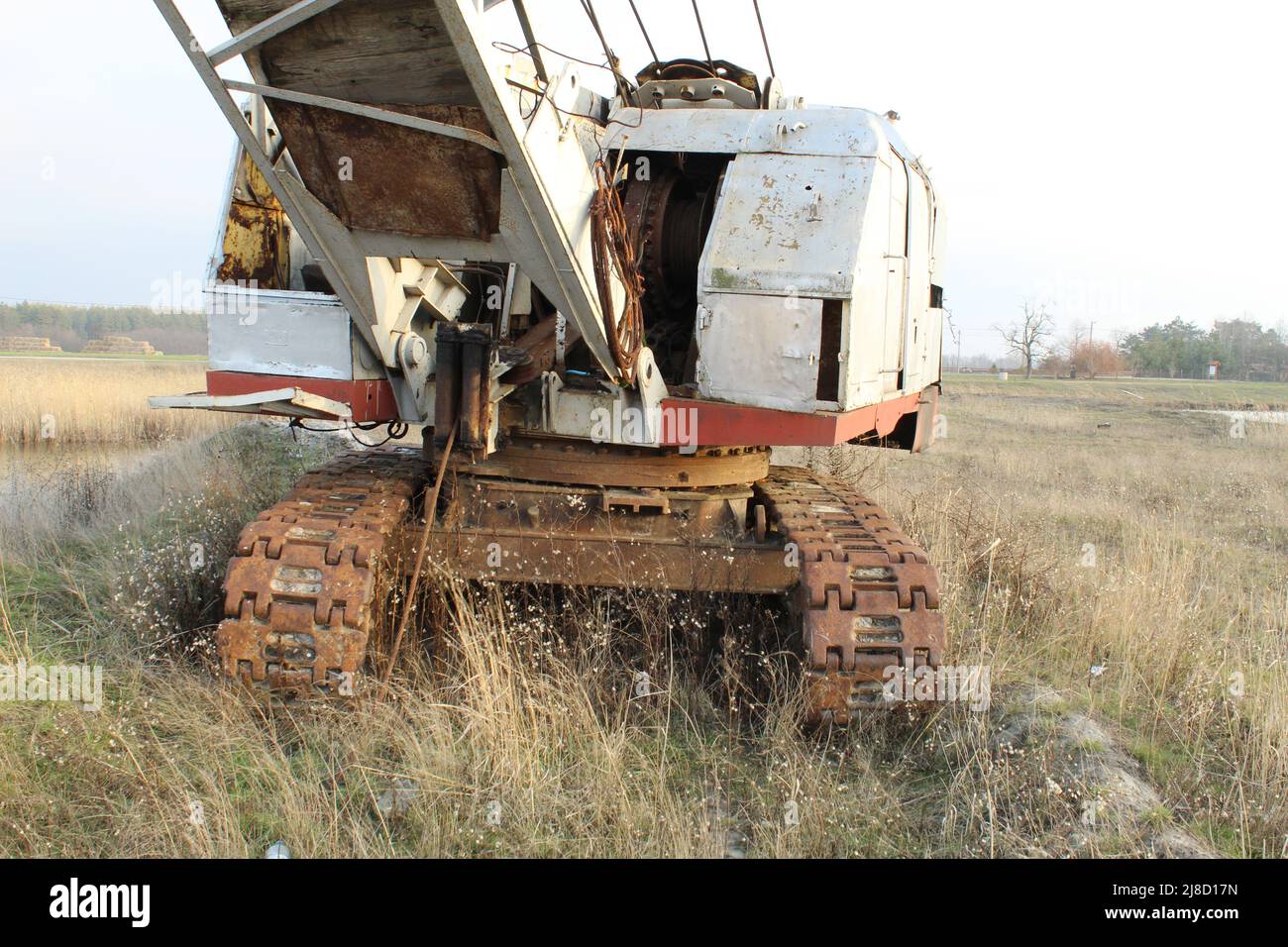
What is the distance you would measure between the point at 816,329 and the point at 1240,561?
18.4 feet

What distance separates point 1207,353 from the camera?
59.8 m

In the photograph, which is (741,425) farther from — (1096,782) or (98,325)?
(98,325)

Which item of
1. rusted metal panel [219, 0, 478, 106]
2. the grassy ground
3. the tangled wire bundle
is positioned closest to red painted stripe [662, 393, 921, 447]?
the tangled wire bundle

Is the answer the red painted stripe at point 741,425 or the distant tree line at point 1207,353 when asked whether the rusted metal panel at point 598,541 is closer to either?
the red painted stripe at point 741,425

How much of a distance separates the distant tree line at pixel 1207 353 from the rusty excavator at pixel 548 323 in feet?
192

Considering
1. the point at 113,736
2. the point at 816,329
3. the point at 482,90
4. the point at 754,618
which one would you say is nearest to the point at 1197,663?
the point at 754,618

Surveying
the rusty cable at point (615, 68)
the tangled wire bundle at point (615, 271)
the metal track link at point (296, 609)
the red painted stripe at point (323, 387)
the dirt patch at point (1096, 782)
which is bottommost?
the dirt patch at point (1096, 782)

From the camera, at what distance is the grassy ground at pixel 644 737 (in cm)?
368

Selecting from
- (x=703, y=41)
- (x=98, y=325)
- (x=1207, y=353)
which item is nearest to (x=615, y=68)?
(x=703, y=41)

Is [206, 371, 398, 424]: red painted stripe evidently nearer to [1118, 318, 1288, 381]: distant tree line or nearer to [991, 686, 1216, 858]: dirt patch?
[991, 686, 1216, 858]: dirt patch

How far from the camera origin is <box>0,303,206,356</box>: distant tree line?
231 ft

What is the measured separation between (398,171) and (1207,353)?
2579 inches

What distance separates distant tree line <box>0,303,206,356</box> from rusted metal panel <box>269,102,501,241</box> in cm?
6829

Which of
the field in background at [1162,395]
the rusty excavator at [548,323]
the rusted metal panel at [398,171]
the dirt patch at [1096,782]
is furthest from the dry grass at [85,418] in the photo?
the field in background at [1162,395]
